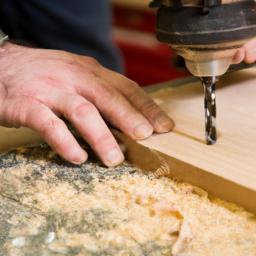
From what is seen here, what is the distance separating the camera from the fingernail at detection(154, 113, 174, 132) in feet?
3.10

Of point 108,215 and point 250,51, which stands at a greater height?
point 250,51

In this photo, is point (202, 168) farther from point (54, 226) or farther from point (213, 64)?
point (54, 226)

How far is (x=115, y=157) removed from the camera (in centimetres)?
88

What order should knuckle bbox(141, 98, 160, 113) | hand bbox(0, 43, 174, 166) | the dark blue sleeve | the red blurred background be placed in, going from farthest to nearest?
the red blurred background → the dark blue sleeve → knuckle bbox(141, 98, 160, 113) → hand bbox(0, 43, 174, 166)

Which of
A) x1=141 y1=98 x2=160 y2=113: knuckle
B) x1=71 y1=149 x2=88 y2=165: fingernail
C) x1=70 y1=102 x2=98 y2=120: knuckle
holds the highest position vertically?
x1=70 y1=102 x2=98 y2=120: knuckle

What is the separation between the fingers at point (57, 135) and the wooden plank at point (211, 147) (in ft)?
0.51

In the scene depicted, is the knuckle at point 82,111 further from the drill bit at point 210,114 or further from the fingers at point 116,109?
the drill bit at point 210,114

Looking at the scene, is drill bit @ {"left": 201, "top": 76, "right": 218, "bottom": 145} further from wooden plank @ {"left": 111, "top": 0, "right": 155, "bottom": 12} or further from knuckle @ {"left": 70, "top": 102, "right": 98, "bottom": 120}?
wooden plank @ {"left": 111, "top": 0, "right": 155, "bottom": 12}

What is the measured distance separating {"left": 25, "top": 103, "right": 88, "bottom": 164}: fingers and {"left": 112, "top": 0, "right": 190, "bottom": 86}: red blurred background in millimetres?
2407

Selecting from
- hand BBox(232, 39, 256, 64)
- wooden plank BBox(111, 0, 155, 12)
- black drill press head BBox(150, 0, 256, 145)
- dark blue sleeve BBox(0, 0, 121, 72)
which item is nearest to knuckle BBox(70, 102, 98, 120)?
black drill press head BBox(150, 0, 256, 145)

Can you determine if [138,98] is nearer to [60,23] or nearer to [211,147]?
[211,147]

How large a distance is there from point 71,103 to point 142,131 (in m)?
0.19

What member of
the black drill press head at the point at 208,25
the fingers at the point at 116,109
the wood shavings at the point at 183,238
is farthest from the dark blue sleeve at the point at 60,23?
the wood shavings at the point at 183,238

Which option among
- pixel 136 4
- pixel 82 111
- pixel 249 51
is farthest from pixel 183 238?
pixel 136 4
